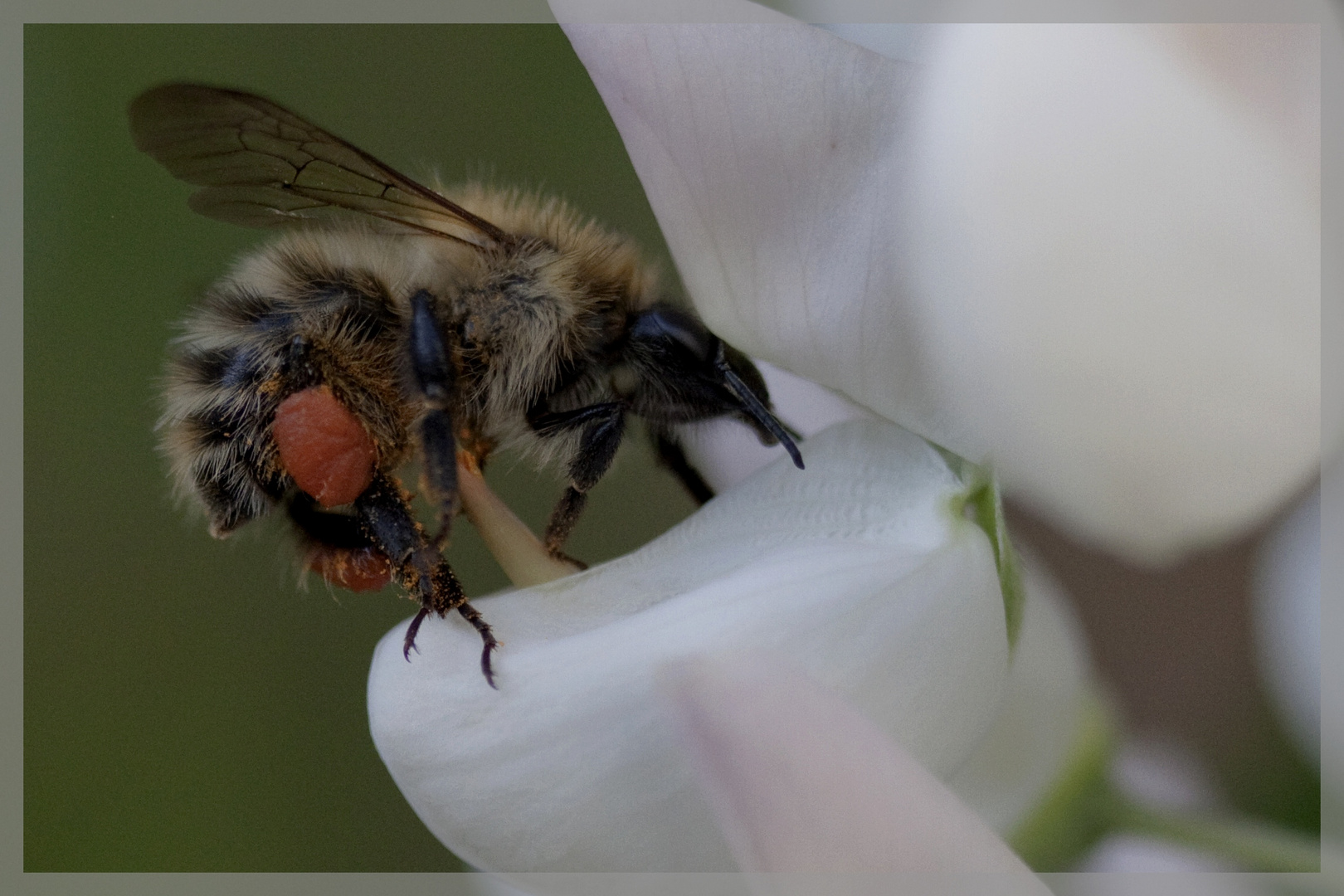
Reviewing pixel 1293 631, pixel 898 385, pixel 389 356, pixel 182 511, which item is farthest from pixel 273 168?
pixel 182 511

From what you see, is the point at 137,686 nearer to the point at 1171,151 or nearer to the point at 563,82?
the point at 563,82

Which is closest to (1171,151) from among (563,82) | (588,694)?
(588,694)

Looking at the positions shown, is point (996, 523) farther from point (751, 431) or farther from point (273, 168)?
point (273, 168)

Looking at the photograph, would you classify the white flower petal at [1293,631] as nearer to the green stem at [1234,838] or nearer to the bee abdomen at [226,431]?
the green stem at [1234,838]

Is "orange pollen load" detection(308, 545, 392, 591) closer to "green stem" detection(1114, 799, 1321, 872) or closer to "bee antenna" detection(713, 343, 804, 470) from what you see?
"bee antenna" detection(713, 343, 804, 470)

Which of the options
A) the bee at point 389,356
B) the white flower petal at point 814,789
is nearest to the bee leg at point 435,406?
the bee at point 389,356

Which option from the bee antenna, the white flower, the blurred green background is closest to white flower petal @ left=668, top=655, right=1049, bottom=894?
the white flower
